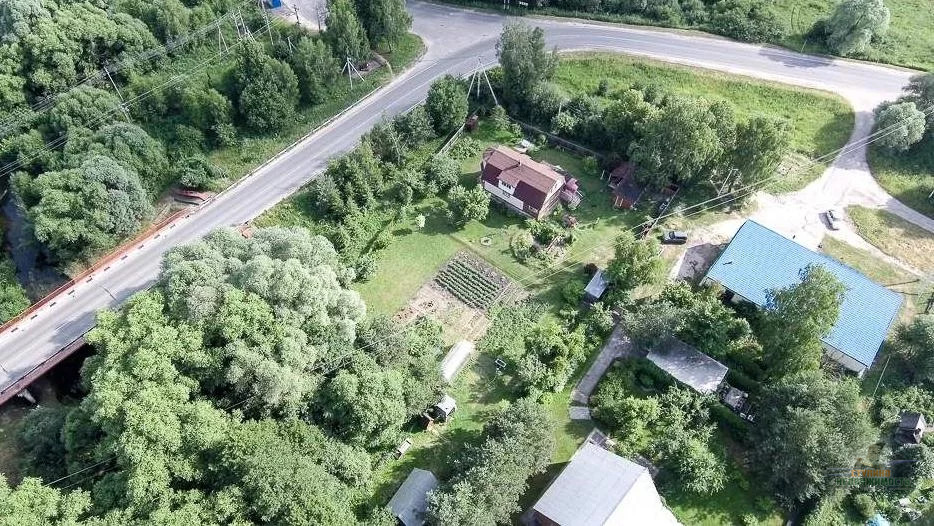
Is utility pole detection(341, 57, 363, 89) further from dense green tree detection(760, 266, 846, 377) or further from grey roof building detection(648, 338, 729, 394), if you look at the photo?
dense green tree detection(760, 266, 846, 377)

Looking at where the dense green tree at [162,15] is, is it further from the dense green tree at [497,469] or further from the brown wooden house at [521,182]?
the dense green tree at [497,469]

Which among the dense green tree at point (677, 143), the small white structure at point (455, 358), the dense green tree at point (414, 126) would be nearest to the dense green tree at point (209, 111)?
the dense green tree at point (414, 126)

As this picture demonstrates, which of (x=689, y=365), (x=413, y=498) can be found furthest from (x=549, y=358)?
(x=413, y=498)

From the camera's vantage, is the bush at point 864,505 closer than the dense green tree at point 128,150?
Yes

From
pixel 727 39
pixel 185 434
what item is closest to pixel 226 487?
pixel 185 434

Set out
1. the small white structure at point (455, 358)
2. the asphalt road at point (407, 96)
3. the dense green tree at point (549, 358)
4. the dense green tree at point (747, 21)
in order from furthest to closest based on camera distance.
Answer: the dense green tree at point (747, 21), the asphalt road at point (407, 96), the small white structure at point (455, 358), the dense green tree at point (549, 358)

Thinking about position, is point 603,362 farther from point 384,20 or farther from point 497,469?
point 384,20
